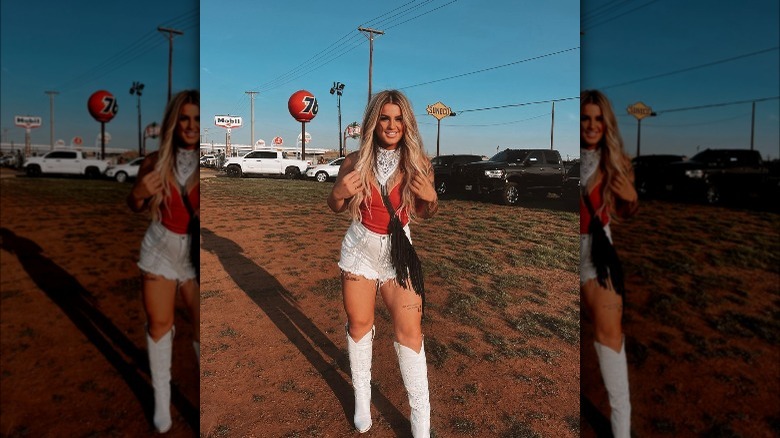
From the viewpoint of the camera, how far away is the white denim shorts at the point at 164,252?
2.33 feet

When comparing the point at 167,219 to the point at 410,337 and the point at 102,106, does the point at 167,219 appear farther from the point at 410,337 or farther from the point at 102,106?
the point at 410,337

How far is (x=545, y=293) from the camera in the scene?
17.3ft

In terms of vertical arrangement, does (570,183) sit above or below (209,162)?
below

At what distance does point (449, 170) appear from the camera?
14344mm

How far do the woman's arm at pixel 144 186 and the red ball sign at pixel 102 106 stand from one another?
8cm

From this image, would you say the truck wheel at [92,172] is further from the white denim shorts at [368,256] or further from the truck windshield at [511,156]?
the truck windshield at [511,156]

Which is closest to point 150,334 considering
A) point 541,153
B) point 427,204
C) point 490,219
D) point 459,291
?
point 427,204

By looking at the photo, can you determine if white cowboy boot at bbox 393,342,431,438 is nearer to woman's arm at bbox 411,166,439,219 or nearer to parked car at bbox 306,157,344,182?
woman's arm at bbox 411,166,439,219

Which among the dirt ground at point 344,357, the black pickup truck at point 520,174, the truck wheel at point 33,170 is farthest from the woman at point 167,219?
the black pickup truck at point 520,174

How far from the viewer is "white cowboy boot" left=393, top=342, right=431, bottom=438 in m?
2.10

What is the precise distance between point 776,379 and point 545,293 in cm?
499

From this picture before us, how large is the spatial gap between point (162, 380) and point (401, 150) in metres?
1.57

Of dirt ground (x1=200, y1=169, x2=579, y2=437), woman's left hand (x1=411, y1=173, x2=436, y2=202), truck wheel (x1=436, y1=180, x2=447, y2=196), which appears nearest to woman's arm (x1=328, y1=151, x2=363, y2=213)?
Result: woman's left hand (x1=411, y1=173, x2=436, y2=202)

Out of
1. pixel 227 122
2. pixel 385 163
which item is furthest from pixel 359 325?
pixel 227 122
